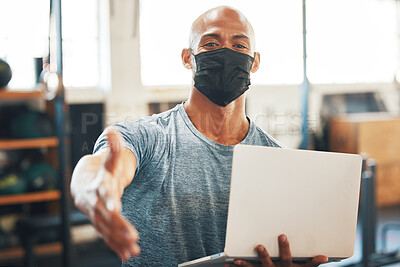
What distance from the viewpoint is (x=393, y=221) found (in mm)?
4047

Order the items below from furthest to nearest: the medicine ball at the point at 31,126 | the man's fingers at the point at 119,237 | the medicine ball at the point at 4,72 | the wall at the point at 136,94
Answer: the medicine ball at the point at 31,126, the medicine ball at the point at 4,72, the wall at the point at 136,94, the man's fingers at the point at 119,237

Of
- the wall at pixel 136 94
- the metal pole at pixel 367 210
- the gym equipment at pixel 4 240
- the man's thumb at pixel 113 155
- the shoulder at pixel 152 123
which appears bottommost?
the gym equipment at pixel 4 240

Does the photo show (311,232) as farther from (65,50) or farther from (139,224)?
(65,50)

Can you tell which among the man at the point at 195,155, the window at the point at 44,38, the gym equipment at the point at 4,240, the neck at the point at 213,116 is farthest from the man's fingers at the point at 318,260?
the gym equipment at the point at 4,240

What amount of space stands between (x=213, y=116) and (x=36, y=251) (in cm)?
280

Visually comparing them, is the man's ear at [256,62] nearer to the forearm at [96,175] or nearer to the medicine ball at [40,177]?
the forearm at [96,175]

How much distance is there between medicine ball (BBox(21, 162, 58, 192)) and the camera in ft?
10.4

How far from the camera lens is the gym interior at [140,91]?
1.16 metres

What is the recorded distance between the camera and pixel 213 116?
3.43 feet

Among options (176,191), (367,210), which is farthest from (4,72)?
(367,210)

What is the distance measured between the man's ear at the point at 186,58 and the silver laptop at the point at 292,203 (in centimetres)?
30

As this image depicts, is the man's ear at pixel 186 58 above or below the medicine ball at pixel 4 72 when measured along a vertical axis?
below

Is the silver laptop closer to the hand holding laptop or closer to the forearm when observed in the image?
the hand holding laptop

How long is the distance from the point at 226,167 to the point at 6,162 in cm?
286
